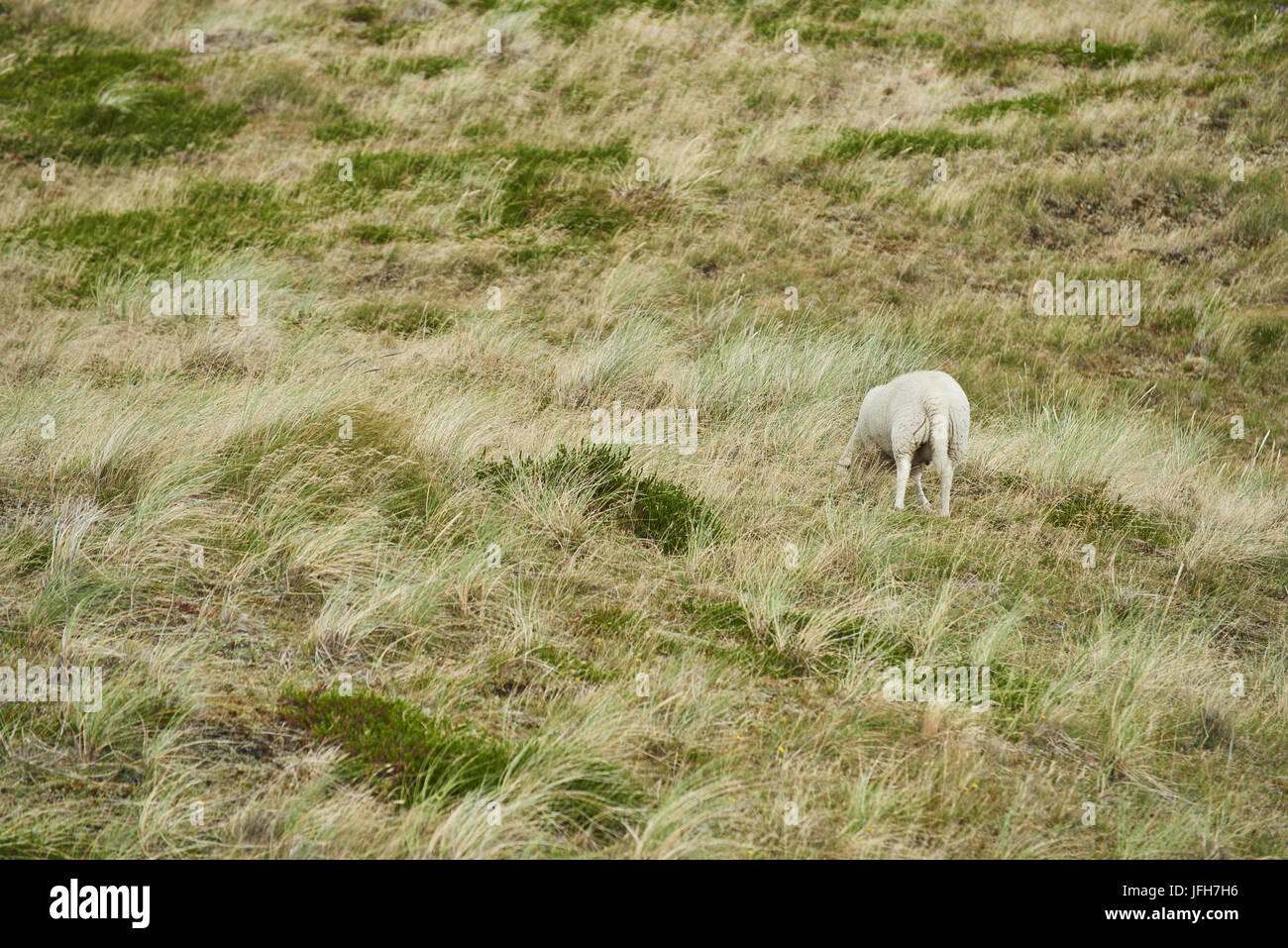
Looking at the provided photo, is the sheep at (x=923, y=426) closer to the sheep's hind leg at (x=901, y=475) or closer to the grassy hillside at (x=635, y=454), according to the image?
the sheep's hind leg at (x=901, y=475)

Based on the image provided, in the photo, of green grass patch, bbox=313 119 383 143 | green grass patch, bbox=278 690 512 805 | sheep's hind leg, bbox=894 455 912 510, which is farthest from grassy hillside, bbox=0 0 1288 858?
green grass patch, bbox=313 119 383 143

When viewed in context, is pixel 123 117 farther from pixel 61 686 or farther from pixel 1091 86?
pixel 1091 86

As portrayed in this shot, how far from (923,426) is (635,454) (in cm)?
199

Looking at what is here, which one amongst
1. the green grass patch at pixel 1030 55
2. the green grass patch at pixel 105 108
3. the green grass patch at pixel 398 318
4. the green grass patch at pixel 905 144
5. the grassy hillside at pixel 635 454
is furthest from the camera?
the green grass patch at pixel 1030 55

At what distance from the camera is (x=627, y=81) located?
18094 mm

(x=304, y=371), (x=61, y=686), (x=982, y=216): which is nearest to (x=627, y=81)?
(x=982, y=216)

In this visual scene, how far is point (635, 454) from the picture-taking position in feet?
23.4

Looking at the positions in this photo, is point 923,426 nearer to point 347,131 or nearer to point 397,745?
point 397,745

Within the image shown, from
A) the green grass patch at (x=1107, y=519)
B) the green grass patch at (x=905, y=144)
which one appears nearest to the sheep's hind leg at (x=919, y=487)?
the green grass patch at (x=1107, y=519)

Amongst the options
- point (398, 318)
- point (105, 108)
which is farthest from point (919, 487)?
point (105, 108)

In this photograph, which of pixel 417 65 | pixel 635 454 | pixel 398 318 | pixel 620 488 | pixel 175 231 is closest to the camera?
pixel 620 488

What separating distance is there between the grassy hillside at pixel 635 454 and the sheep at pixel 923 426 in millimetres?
340

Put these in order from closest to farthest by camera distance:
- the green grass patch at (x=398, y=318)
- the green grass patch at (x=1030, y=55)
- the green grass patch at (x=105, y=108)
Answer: the green grass patch at (x=398, y=318) → the green grass patch at (x=105, y=108) → the green grass patch at (x=1030, y=55)

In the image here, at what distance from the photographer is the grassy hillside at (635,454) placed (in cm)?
400
